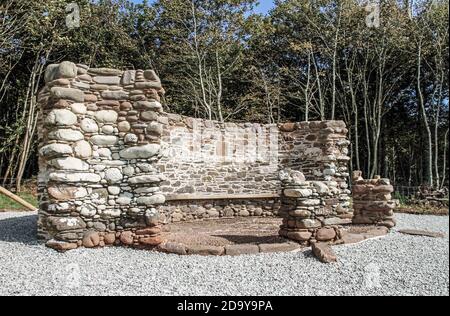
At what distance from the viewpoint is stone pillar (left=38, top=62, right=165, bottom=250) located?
5.18 meters

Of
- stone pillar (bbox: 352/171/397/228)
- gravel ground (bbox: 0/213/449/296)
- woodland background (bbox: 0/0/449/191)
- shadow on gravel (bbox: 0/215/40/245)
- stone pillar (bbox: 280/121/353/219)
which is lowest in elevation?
gravel ground (bbox: 0/213/449/296)

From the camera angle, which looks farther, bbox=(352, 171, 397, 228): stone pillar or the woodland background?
the woodland background

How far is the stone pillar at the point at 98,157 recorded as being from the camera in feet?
17.0

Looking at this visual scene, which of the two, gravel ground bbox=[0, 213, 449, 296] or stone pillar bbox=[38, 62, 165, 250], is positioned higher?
stone pillar bbox=[38, 62, 165, 250]

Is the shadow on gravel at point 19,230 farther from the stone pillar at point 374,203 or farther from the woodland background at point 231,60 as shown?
the woodland background at point 231,60

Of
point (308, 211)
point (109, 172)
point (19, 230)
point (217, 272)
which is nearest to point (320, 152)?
point (308, 211)

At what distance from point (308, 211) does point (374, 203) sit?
9.13 ft

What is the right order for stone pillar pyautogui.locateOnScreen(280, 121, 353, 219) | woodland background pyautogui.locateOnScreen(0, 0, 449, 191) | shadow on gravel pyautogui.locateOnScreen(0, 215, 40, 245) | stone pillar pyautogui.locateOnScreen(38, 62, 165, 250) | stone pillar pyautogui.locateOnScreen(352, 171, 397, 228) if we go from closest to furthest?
stone pillar pyautogui.locateOnScreen(38, 62, 165, 250), shadow on gravel pyautogui.locateOnScreen(0, 215, 40, 245), stone pillar pyautogui.locateOnScreen(352, 171, 397, 228), stone pillar pyautogui.locateOnScreen(280, 121, 353, 219), woodland background pyautogui.locateOnScreen(0, 0, 449, 191)

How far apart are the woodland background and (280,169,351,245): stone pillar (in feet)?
20.4

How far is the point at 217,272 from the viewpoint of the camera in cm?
430

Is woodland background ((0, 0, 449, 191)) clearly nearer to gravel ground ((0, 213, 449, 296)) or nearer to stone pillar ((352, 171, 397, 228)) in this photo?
stone pillar ((352, 171, 397, 228))

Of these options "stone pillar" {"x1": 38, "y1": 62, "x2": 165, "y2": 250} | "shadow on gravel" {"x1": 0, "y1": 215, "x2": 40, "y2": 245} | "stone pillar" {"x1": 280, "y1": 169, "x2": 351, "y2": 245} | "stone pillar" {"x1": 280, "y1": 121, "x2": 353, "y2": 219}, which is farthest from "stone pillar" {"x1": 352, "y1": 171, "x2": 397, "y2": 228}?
"shadow on gravel" {"x1": 0, "y1": 215, "x2": 40, "y2": 245}

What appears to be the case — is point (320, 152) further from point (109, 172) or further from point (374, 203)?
point (109, 172)
